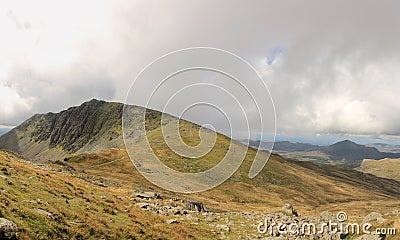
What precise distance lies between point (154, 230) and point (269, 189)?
136233mm

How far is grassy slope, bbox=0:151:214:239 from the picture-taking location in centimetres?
1683

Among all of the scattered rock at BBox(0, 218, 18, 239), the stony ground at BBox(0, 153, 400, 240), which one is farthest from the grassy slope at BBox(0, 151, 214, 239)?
the scattered rock at BBox(0, 218, 18, 239)

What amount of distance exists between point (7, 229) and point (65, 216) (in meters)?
6.98

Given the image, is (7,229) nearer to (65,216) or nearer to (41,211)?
(41,211)

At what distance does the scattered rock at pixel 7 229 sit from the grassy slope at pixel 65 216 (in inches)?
23.1

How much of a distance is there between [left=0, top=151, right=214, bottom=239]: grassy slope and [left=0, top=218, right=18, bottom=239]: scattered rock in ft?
1.92

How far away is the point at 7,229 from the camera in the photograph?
14.0 m

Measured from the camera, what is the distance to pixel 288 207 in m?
54.8

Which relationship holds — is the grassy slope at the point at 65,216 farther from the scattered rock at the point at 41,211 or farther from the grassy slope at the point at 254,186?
the grassy slope at the point at 254,186

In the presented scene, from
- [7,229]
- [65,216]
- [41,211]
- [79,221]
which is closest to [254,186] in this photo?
[79,221]

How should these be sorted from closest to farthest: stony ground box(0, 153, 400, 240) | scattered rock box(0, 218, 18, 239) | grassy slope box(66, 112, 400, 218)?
scattered rock box(0, 218, 18, 239), stony ground box(0, 153, 400, 240), grassy slope box(66, 112, 400, 218)

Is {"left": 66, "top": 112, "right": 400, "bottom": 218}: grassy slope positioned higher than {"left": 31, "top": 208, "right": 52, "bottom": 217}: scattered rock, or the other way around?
{"left": 66, "top": 112, "right": 400, "bottom": 218}: grassy slope

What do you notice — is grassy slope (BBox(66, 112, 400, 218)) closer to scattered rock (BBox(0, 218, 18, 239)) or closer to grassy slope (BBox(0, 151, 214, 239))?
grassy slope (BBox(0, 151, 214, 239))

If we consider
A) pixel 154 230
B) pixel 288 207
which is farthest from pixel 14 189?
pixel 288 207
